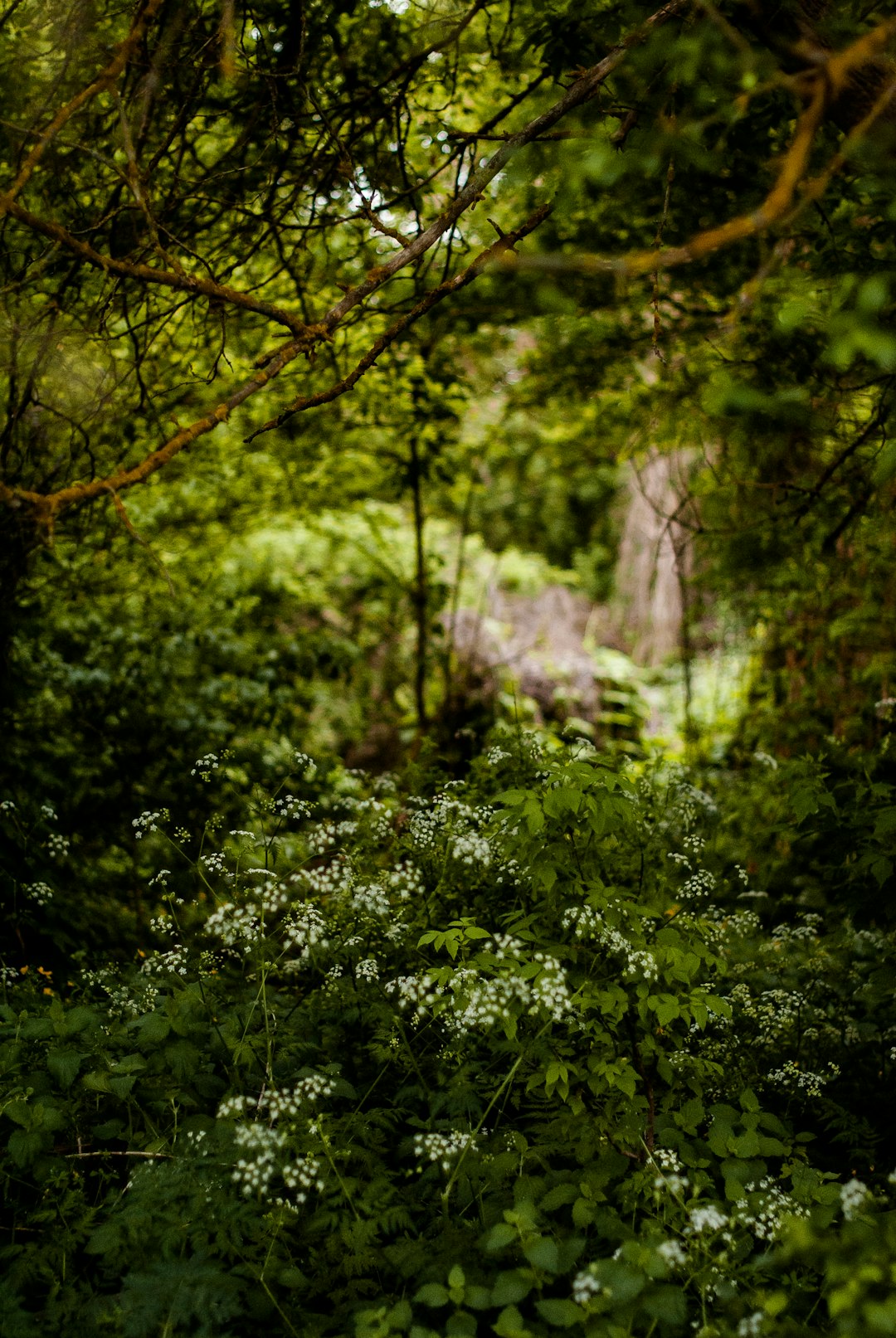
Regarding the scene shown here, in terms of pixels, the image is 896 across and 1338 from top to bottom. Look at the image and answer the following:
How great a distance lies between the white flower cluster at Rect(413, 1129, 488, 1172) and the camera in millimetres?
2029

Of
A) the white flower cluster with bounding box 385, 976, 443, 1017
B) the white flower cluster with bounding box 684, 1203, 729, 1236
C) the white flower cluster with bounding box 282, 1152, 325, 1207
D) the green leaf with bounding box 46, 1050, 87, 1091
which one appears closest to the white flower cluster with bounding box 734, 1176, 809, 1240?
the white flower cluster with bounding box 684, 1203, 729, 1236

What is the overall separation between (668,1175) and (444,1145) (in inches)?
22.9

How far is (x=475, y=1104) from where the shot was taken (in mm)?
2338

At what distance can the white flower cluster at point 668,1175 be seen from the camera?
1.99 meters

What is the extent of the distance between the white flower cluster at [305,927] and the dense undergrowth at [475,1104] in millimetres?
22

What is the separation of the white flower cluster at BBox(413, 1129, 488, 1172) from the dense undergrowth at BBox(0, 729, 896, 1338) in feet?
0.04

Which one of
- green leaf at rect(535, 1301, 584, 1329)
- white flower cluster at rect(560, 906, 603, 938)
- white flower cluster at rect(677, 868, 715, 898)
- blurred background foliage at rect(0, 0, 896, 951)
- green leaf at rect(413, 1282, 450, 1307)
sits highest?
blurred background foliage at rect(0, 0, 896, 951)

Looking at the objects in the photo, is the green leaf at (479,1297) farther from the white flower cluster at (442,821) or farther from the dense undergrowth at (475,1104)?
the white flower cluster at (442,821)

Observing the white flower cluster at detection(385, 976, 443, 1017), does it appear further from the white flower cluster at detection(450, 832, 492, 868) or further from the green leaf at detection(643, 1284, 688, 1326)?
the green leaf at detection(643, 1284, 688, 1326)

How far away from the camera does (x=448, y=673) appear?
293 inches

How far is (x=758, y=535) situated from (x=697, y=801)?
2.40 m

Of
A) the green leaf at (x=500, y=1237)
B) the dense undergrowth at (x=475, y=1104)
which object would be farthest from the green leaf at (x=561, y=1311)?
the green leaf at (x=500, y=1237)

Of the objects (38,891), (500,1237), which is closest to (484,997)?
(500,1237)

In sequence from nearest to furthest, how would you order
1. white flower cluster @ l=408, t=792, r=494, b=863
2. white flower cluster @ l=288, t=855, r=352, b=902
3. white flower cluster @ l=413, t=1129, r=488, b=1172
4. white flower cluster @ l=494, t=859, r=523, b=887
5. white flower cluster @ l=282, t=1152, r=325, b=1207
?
white flower cluster @ l=282, t=1152, r=325, b=1207 < white flower cluster @ l=413, t=1129, r=488, b=1172 < white flower cluster @ l=288, t=855, r=352, b=902 < white flower cluster @ l=494, t=859, r=523, b=887 < white flower cluster @ l=408, t=792, r=494, b=863
